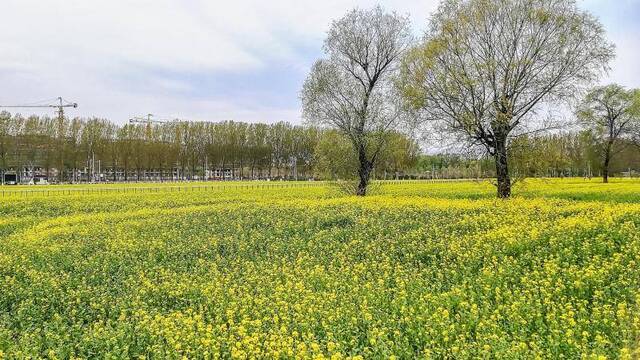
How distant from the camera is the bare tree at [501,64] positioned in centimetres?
2680

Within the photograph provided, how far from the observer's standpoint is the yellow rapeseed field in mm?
7559

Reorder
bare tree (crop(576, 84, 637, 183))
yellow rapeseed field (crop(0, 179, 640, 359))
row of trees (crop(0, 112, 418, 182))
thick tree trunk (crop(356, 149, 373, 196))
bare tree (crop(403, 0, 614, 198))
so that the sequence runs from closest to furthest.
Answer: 1. yellow rapeseed field (crop(0, 179, 640, 359))
2. bare tree (crop(403, 0, 614, 198))
3. thick tree trunk (crop(356, 149, 373, 196))
4. bare tree (crop(576, 84, 637, 183))
5. row of trees (crop(0, 112, 418, 182))

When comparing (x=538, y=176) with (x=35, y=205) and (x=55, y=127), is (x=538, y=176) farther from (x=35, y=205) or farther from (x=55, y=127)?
(x=55, y=127)

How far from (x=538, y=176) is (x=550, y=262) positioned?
19401 mm

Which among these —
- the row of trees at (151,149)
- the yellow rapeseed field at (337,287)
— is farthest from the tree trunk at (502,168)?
the row of trees at (151,149)

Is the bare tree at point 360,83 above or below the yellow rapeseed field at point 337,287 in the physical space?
above

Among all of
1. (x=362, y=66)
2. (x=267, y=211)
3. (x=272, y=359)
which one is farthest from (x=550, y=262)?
(x=362, y=66)

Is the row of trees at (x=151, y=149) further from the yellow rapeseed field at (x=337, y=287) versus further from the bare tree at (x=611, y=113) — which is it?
the yellow rapeseed field at (x=337, y=287)

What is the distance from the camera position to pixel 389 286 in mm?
11352

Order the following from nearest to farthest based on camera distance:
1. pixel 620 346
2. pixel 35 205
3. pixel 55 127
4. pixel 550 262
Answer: pixel 620 346, pixel 550 262, pixel 35 205, pixel 55 127

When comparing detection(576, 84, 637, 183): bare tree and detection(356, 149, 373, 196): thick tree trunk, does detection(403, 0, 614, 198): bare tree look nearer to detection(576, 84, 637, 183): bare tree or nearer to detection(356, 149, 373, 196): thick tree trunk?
detection(356, 149, 373, 196): thick tree trunk

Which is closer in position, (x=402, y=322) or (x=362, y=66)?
(x=402, y=322)

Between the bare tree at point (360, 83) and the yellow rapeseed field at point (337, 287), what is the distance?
49.4 feet

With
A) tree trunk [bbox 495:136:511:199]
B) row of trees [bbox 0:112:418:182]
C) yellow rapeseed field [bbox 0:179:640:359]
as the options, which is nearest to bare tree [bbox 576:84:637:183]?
row of trees [bbox 0:112:418:182]
